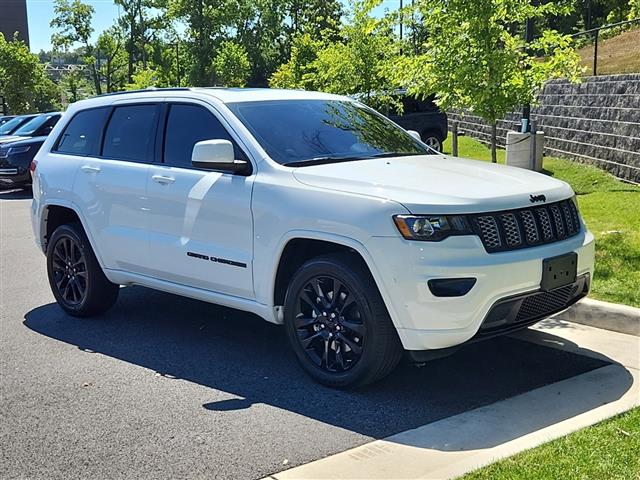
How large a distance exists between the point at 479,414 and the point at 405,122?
50.8 feet

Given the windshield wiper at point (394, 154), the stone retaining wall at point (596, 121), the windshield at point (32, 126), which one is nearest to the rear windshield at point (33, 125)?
the windshield at point (32, 126)

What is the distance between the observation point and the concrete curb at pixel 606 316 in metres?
5.86

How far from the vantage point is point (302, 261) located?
526 cm

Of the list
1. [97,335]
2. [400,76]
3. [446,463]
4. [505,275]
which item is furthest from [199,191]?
[400,76]

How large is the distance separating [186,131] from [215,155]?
0.89 m

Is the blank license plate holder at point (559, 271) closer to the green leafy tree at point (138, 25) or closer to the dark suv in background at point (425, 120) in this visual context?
the dark suv in background at point (425, 120)

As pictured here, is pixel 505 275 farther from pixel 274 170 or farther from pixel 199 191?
pixel 199 191

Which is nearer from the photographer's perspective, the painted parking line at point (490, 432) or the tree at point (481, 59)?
the painted parking line at point (490, 432)

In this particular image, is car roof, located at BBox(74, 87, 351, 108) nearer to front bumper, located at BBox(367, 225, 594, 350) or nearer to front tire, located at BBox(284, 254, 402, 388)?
front tire, located at BBox(284, 254, 402, 388)

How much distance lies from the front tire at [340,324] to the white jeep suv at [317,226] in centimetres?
1

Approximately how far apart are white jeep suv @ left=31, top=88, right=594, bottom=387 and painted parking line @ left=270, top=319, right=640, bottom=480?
1.56ft

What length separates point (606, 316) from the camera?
6.02 metres

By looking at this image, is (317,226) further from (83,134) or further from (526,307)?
(83,134)

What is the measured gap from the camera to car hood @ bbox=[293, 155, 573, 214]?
4527 mm
